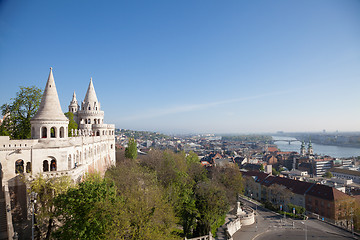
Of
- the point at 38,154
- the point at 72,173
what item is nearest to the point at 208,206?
the point at 72,173

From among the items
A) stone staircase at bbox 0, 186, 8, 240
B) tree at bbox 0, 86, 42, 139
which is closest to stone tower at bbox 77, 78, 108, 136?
tree at bbox 0, 86, 42, 139

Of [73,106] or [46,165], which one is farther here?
[73,106]

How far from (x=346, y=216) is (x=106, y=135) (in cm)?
3665

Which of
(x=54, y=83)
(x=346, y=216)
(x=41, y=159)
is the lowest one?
(x=346, y=216)

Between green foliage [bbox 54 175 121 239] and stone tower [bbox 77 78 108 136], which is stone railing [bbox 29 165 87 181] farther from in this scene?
stone tower [bbox 77 78 108 136]

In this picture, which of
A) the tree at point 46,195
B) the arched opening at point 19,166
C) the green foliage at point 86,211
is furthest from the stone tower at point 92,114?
the green foliage at point 86,211

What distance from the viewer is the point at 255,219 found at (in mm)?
31703

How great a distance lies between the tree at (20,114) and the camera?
23.0 metres

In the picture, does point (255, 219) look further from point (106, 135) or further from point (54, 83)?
point (54, 83)

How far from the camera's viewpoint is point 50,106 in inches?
729

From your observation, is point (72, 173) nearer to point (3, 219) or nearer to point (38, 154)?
point (38, 154)

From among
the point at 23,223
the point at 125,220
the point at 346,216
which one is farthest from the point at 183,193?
the point at 346,216

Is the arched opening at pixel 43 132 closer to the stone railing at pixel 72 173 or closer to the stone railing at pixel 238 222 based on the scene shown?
the stone railing at pixel 72 173

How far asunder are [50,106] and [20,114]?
24.2 feet
